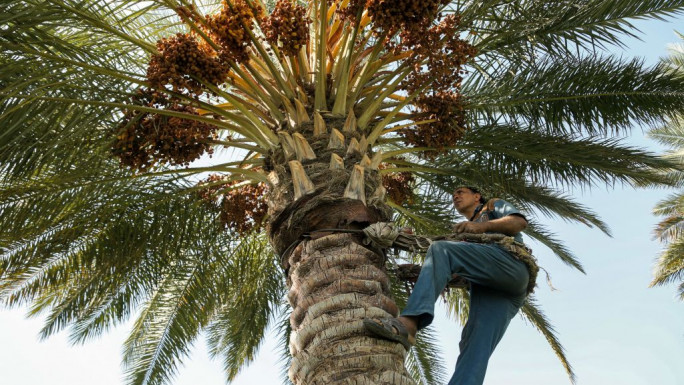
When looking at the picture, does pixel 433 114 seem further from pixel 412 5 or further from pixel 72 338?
pixel 72 338

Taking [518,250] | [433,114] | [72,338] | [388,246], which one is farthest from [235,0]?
[72,338]

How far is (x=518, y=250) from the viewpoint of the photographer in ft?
18.2

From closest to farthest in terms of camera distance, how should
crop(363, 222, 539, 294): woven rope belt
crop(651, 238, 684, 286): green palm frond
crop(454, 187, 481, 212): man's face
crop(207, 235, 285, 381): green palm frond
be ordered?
crop(363, 222, 539, 294): woven rope belt
crop(454, 187, 481, 212): man's face
crop(207, 235, 285, 381): green palm frond
crop(651, 238, 684, 286): green palm frond

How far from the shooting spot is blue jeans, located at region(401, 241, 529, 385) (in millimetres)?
5156

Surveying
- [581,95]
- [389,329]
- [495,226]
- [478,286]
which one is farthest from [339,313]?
[581,95]

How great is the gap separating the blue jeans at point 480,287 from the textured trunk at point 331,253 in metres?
0.41

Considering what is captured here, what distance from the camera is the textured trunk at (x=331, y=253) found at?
4656 mm

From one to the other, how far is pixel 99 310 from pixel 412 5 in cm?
542

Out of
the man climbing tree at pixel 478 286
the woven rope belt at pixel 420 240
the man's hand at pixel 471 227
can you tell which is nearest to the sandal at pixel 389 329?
the man climbing tree at pixel 478 286

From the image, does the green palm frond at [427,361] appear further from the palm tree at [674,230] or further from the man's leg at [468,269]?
the palm tree at [674,230]

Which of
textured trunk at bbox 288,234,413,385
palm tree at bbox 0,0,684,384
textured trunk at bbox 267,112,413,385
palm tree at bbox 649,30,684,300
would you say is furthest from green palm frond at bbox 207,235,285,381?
palm tree at bbox 649,30,684,300

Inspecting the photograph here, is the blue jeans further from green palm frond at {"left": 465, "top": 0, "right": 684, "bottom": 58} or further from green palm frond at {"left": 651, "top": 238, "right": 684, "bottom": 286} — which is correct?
green palm frond at {"left": 651, "top": 238, "right": 684, "bottom": 286}

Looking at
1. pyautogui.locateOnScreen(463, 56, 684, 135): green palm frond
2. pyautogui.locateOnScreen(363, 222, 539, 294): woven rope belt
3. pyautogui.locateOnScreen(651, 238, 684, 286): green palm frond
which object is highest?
pyautogui.locateOnScreen(651, 238, 684, 286): green palm frond

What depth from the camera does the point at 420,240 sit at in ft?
18.5
